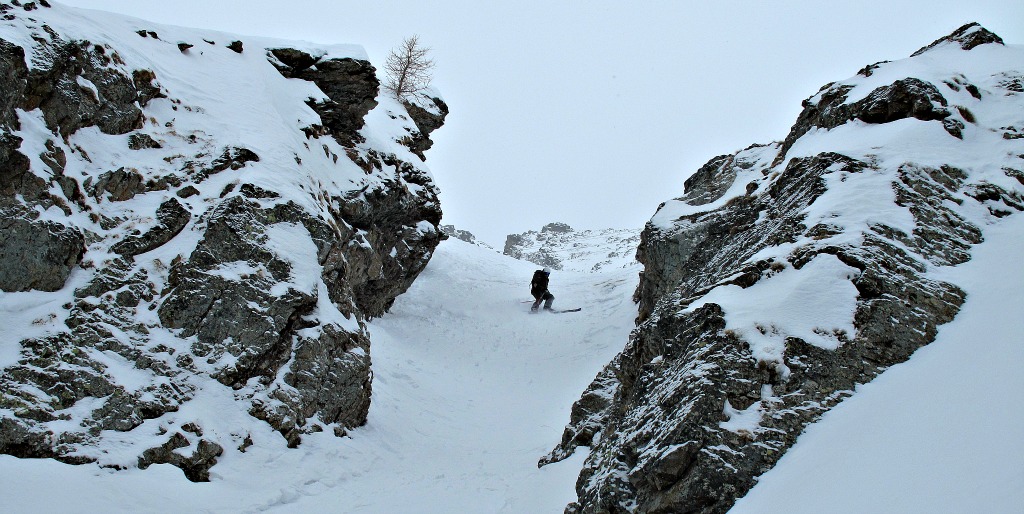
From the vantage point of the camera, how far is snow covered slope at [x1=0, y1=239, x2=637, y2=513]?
9.74m

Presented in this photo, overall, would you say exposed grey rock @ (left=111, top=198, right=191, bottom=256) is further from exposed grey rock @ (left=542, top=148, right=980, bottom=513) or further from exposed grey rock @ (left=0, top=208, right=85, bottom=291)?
exposed grey rock @ (left=542, top=148, right=980, bottom=513)

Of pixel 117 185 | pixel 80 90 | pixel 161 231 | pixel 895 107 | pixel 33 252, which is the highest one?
pixel 895 107

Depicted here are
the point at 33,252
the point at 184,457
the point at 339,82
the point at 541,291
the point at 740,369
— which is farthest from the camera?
the point at 541,291

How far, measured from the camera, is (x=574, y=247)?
8456 cm

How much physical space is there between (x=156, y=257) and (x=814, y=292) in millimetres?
13118

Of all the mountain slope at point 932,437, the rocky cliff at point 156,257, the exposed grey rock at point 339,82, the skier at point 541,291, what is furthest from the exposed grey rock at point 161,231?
the skier at point 541,291

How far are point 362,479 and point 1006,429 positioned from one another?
11.3 m

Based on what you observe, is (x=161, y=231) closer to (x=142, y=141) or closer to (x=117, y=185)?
(x=117, y=185)

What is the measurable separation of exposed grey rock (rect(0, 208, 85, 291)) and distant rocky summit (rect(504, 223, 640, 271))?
2008 inches

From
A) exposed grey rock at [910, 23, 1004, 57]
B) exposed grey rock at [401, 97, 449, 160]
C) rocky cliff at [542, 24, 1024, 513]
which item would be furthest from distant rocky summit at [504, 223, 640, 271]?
rocky cliff at [542, 24, 1024, 513]

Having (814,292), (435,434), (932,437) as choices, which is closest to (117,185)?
(435,434)

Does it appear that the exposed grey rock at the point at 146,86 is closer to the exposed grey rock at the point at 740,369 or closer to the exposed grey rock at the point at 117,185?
the exposed grey rock at the point at 117,185

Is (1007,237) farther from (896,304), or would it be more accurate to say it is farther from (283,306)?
(283,306)

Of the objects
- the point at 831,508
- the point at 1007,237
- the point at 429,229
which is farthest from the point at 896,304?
the point at 429,229
